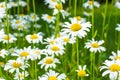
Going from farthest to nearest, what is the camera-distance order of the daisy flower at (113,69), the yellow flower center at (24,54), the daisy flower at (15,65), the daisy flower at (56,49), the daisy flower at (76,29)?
the daisy flower at (56,49), the yellow flower center at (24,54), the daisy flower at (15,65), the daisy flower at (76,29), the daisy flower at (113,69)

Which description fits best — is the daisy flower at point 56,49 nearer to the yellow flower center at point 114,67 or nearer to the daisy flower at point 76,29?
the daisy flower at point 76,29

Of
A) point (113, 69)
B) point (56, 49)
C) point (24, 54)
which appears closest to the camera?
point (113, 69)

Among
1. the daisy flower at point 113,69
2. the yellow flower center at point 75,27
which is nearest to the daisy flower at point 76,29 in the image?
the yellow flower center at point 75,27

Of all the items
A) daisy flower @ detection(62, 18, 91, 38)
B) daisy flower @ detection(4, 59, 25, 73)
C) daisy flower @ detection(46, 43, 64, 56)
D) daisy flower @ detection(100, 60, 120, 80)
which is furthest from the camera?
daisy flower @ detection(46, 43, 64, 56)

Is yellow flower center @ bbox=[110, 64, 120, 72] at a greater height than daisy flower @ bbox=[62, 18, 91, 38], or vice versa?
daisy flower @ bbox=[62, 18, 91, 38]

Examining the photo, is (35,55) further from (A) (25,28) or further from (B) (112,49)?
(B) (112,49)

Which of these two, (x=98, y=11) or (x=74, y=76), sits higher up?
(x=98, y=11)

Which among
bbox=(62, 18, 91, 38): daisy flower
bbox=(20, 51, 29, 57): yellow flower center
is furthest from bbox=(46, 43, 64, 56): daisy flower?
bbox=(62, 18, 91, 38): daisy flower

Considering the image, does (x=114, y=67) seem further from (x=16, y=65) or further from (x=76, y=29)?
(x=16, y=65)

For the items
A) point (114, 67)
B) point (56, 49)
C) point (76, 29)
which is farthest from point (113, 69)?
point (56, 49)

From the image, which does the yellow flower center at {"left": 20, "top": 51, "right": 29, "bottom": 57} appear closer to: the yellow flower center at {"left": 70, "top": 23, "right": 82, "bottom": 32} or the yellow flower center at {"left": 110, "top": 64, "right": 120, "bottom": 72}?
the yellow flower center at {"left": 70, "top": 23, "right": 82, "bottom": 32}

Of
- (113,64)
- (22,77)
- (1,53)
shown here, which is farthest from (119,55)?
(1,53)
